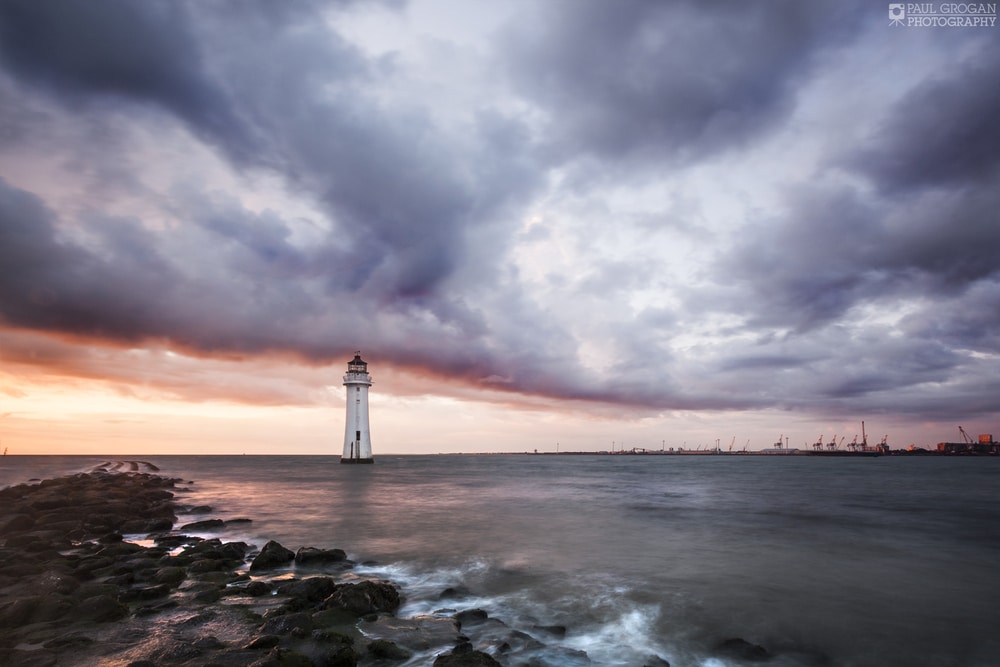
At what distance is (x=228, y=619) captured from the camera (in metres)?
8.55

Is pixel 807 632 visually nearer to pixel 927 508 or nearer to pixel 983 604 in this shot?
pixel 983 604

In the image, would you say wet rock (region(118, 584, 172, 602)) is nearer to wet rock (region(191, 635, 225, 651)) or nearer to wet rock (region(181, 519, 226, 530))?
wet rock (region(191, 635, 225, 651))

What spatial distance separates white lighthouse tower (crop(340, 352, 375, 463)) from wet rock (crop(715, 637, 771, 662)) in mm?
46321

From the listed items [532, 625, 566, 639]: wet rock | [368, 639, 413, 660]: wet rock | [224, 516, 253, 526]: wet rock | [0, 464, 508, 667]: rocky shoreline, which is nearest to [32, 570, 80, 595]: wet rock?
[0, 464, 508, 667]: rocky shoreline

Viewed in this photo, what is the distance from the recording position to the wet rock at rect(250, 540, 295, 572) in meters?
12.9

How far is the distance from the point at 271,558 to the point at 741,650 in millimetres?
10980

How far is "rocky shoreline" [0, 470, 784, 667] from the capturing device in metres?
7.02

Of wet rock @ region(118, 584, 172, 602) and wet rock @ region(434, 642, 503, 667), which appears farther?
wet rock @ region(118, 584, 172, 602)

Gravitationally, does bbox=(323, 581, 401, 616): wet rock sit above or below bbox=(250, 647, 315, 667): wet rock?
below

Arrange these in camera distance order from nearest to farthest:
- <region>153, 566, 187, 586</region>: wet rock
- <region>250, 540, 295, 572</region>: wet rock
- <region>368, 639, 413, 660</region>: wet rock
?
<region>368, 639, 413, 660</region>: wet rock → <region>153, 566, 187, 586</region>: wet rock → <region>250, 540, 295, 572</region>: wet rock

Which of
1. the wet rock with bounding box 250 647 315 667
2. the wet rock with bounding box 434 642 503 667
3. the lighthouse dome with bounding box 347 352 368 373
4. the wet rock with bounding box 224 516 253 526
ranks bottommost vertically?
the wet rock with bounding box 224 516 253 526

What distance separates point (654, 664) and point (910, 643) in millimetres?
5497

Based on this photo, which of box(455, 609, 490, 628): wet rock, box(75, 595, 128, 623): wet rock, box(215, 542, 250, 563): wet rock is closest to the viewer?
box(75, 595, 128, 623): wet rock

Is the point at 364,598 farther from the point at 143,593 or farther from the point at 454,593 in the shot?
the point at 143,593
